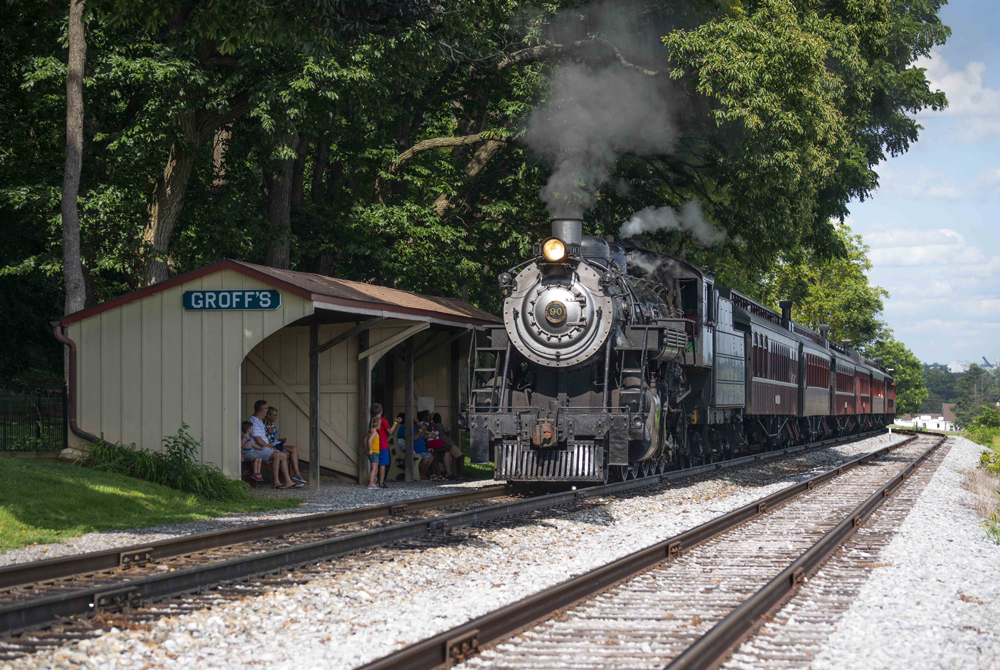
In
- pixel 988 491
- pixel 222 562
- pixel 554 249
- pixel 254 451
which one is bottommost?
pixel 988 491

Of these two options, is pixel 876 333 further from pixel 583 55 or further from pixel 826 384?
pixel 583 55

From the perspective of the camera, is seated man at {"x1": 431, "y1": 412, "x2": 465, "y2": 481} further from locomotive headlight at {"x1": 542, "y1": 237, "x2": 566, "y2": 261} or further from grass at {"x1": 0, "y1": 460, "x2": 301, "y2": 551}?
locomotive headlight at {"x1": 542, "y1": 237, "x2": 566, "y2": 261}

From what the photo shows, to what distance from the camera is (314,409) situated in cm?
1570

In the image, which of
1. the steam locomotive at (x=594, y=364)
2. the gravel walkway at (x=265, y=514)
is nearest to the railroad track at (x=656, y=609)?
the steam locomotive at (x=594, y=364)

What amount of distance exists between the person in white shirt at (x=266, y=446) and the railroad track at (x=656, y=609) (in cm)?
756

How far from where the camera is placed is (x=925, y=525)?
1164 centimetres

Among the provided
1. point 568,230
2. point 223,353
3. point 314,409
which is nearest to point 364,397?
point 314,409

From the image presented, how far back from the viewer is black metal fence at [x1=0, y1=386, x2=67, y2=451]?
1536 cm

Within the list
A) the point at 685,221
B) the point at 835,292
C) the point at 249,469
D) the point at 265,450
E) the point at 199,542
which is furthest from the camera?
the point at 835,292

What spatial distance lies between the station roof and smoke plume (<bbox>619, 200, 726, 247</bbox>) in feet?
26.8

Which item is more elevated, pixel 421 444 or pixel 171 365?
pixel 171 365

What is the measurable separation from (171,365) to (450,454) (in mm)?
6013

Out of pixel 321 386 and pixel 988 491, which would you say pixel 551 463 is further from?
pixel 988 491

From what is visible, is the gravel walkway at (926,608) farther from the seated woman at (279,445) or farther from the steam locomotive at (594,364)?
the seated woman at (279,445)
